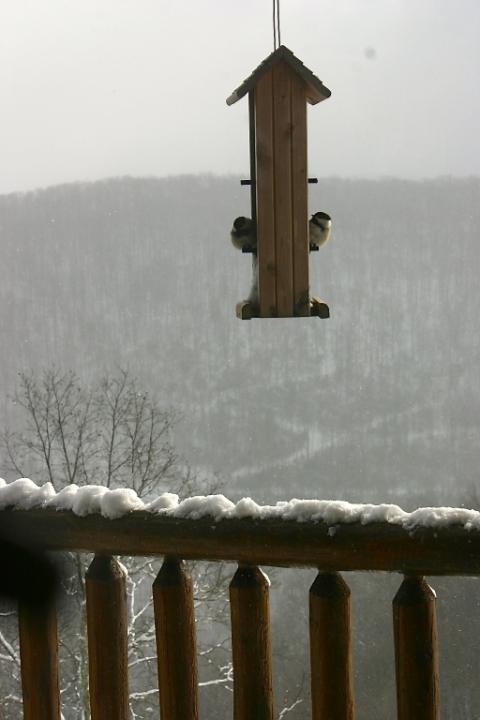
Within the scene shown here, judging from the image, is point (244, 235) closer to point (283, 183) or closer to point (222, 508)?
point (283, 183)

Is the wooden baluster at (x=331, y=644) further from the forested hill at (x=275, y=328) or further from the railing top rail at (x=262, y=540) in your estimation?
the forested hill at (x=275, y=328)

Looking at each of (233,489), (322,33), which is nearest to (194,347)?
(233,489)

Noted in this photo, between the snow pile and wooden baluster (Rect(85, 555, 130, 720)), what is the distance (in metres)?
0.05

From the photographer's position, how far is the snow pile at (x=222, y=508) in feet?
1.66

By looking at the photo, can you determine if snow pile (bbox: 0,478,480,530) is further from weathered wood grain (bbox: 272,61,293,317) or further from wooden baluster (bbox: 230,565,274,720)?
weathered wood grain (bbox: 272,61,293,317)

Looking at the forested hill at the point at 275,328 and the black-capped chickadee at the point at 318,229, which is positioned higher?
the forested hill at the point at 275,328

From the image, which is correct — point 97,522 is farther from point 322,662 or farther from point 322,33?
point 322,33

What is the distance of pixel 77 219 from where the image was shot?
11594 millimetres

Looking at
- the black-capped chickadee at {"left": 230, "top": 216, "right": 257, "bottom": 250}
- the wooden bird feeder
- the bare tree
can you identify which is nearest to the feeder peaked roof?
the wooden bird feeder

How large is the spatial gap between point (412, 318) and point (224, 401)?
10.7ft

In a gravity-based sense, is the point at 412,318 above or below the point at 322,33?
below

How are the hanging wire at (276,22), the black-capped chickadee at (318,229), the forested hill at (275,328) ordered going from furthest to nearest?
the forested hill at (275,328) < the black-capped chickadee at (318,229) < the hanging wire at (276,22)

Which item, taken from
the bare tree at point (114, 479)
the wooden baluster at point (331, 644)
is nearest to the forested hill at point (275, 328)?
the bare tree at point (114, 479)

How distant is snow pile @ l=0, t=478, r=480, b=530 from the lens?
505 millimetres
